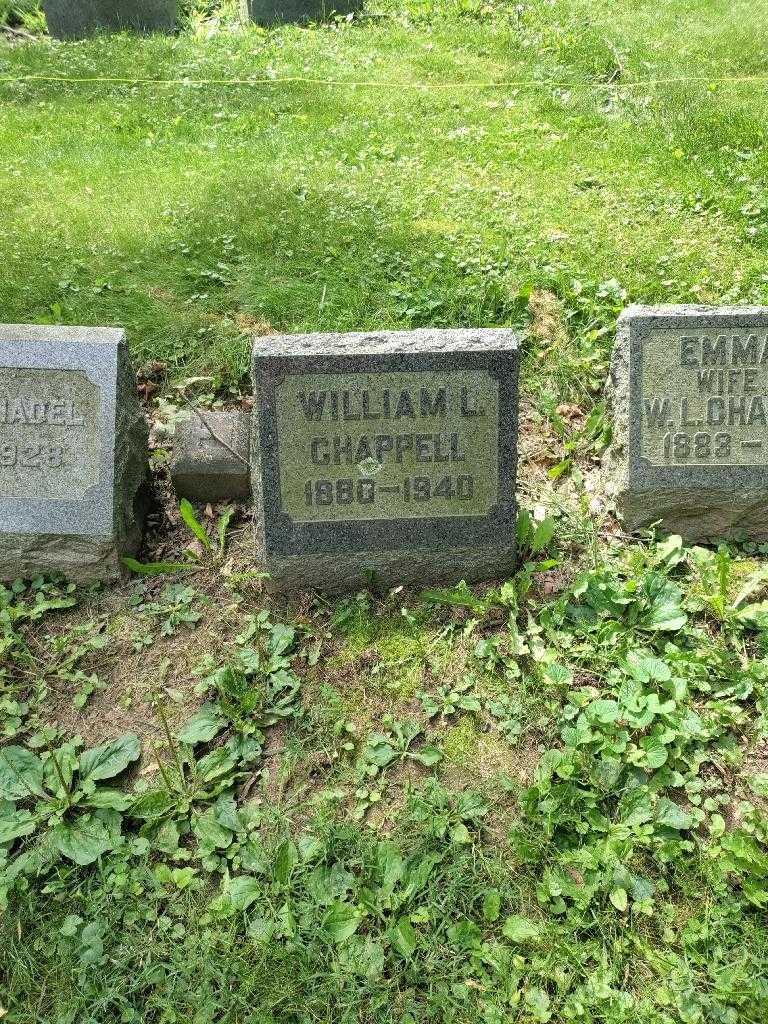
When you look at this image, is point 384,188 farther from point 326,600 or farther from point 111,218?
point 326,600

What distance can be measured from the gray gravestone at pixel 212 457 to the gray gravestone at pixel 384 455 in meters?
0.50

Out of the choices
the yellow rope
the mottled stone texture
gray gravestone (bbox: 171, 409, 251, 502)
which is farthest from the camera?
the mottled stone texture

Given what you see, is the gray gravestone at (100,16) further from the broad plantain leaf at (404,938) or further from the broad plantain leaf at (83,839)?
the broad plantain leaf at (404,938)

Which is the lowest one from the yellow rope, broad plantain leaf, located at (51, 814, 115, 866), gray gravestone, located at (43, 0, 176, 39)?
broad plantain leaf, located at (51, 814, 115, 866)

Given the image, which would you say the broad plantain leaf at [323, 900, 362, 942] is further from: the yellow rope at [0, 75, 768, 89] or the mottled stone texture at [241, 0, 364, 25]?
the mottled stone texture at [241, 0, 364, 25]

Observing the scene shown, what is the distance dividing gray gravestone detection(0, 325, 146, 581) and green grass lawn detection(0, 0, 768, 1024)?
10.1 inches

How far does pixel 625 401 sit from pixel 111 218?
3624 mm

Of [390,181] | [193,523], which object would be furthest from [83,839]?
[390,181]

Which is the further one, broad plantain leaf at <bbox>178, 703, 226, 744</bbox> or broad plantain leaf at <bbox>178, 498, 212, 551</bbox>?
broad plantain leaf at <bbox>178, 498, 212, 551</bbox>

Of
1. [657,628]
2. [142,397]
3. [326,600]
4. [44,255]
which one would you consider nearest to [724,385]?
[657,628]

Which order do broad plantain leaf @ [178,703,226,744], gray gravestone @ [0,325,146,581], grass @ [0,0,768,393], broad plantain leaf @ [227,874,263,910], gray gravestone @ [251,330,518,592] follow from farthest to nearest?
grass @ [0,0,768,393] → gray gravestone @ [0,325,146,581] → gray gravestone @ [251,330,518,592] → broad plantain leaf @ [178,703,226,744] → broad plantain leaf @ [227,874,263,910]

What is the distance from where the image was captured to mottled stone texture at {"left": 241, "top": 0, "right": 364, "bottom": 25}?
8.88 metres

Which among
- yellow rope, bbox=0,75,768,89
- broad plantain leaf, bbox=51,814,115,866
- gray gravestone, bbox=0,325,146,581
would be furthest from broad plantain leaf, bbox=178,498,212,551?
yellow rope, bbox=0,75,768,89

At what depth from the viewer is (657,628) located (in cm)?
307
